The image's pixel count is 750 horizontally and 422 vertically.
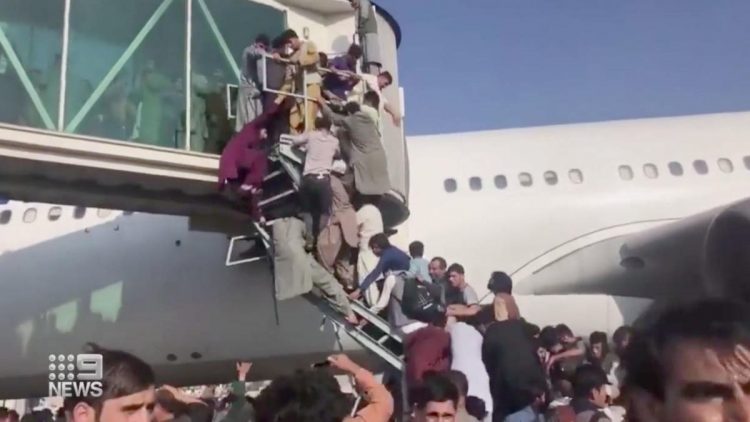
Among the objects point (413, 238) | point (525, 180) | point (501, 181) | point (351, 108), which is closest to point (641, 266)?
point (525, 180)

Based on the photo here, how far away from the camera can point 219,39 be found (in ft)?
25.4

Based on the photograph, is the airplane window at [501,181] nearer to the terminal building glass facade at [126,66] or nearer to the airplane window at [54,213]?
the terminal building glass facade at [126,66]

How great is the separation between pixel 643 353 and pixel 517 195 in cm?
1015

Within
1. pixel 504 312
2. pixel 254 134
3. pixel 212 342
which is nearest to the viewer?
pixel 504 312

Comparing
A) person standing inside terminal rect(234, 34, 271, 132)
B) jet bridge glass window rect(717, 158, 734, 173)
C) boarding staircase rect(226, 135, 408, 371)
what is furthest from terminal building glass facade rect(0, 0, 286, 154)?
jet bridge glass window rect(717, 158, 734, 173)

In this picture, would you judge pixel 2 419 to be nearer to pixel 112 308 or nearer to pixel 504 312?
pixel 504 312

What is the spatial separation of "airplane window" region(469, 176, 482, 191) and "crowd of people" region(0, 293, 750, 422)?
5.44 m

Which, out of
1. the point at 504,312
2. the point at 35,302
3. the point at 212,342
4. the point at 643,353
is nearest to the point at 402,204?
the point at 212,342

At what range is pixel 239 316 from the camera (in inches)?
364

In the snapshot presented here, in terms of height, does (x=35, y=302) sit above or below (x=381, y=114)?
below

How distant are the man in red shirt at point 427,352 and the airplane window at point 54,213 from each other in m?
6.26

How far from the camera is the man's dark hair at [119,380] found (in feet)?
8.67

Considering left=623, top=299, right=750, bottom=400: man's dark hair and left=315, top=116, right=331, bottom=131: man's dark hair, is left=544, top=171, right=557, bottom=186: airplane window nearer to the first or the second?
left=315, top=116, right=331, bottom=131: man's dark hair

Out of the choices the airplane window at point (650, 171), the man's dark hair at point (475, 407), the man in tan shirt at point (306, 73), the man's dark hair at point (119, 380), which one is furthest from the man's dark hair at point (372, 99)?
the airplane window at point (650, 171)
